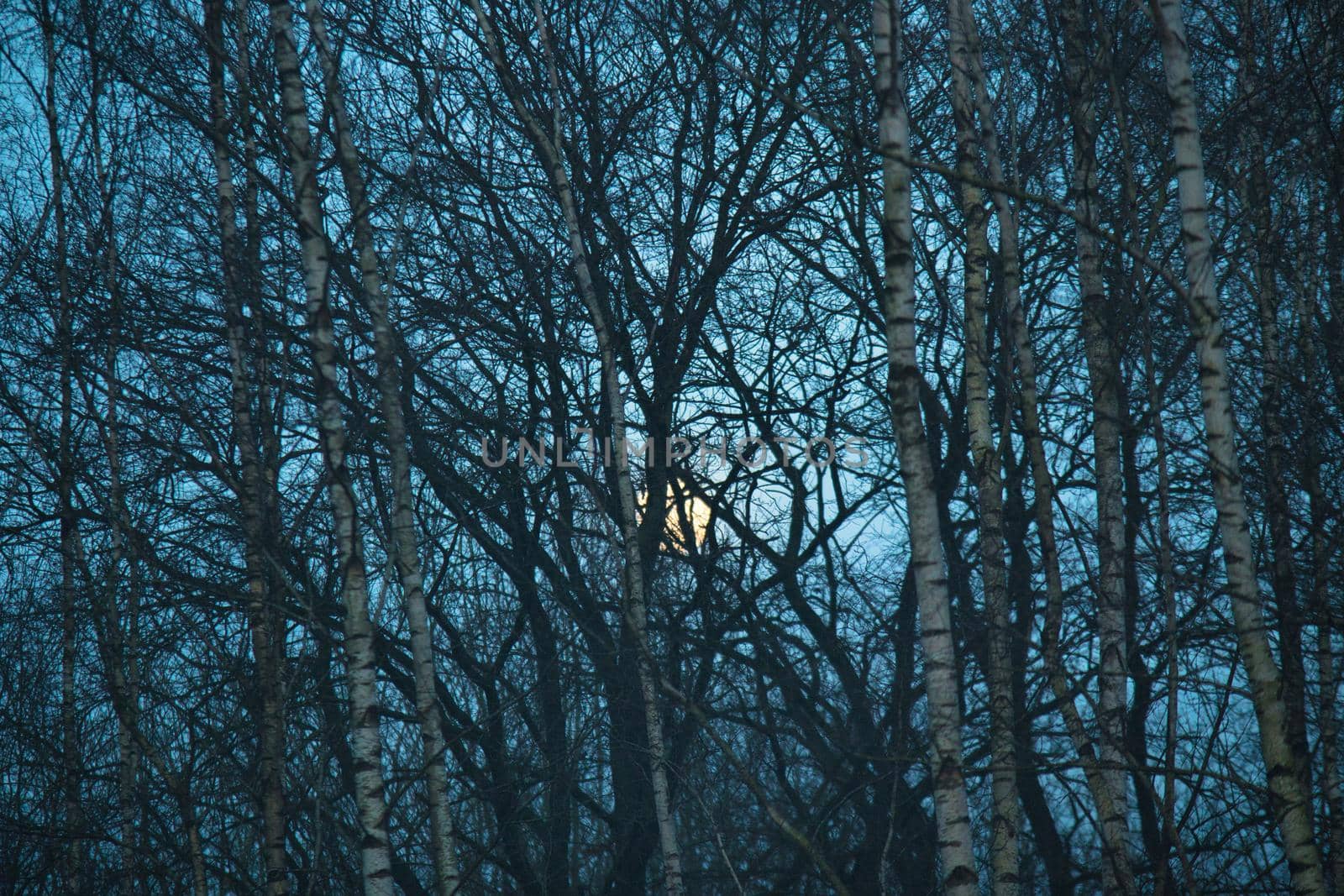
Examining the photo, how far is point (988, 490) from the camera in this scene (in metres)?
5.66

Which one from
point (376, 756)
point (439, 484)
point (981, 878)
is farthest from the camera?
point (981, 878)

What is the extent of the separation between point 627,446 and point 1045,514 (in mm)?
4122

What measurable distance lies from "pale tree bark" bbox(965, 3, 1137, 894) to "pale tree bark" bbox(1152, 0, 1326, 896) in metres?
1.09

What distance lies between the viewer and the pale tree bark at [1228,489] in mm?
3834

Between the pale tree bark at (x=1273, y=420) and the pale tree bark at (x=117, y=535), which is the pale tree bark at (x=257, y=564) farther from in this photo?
the pale tree bark at (x=1273, y=420)

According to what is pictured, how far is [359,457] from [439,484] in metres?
0.97

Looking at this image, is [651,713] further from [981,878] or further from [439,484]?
[981,878]

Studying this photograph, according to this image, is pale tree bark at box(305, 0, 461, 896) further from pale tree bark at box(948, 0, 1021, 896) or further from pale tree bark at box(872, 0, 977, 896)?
pale tree bark at box(948, 0, 1021, 896)

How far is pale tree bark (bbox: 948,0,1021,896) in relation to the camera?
5398mm

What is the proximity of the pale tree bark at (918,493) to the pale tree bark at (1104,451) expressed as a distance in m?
1.38

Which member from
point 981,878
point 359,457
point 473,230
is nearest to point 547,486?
point 359,457

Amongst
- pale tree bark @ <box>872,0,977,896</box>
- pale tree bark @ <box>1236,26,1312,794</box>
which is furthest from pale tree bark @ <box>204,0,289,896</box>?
pale tree bark @ <box>1236,26,1312,794</box>

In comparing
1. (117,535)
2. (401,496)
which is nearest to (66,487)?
(117,535)

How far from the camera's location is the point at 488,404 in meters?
9.22
